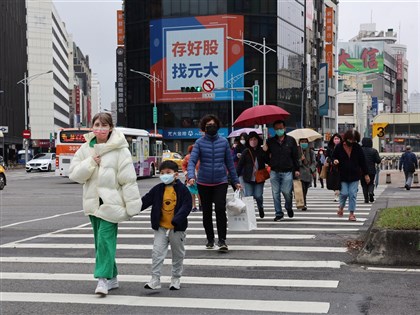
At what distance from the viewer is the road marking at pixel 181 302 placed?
20.0 feet

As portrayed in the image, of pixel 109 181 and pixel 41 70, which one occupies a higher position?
pixel 41 70

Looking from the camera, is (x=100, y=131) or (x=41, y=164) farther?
(x=41, y=164)

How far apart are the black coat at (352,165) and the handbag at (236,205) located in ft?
12.6

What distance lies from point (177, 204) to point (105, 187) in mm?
843

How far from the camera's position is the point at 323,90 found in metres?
88.9

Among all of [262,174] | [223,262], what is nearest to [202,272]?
[223,262]

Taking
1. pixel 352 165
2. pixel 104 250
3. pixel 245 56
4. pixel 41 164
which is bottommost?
pixel 41 164

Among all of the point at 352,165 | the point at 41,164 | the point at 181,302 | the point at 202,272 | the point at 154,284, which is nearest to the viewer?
the point at 181,302

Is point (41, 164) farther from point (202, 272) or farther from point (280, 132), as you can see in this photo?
point (202, 272)

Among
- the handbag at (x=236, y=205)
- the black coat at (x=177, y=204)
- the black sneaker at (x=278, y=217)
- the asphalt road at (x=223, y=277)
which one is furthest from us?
the black sneaker at (x=278, y=217)

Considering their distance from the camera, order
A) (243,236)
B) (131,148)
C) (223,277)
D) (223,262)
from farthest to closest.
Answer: (131,148)
(243,236)
(223,262)
(223,277)

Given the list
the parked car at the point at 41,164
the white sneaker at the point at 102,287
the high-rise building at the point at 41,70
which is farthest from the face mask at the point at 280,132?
the high-rise building at the point at 41,70

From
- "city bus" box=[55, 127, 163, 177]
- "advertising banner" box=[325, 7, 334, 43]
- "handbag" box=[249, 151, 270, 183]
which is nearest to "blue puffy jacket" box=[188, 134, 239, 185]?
"handbag" box=[249, 151, 270, 183]

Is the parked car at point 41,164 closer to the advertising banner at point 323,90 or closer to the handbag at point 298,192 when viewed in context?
the handbag at point 298,192
